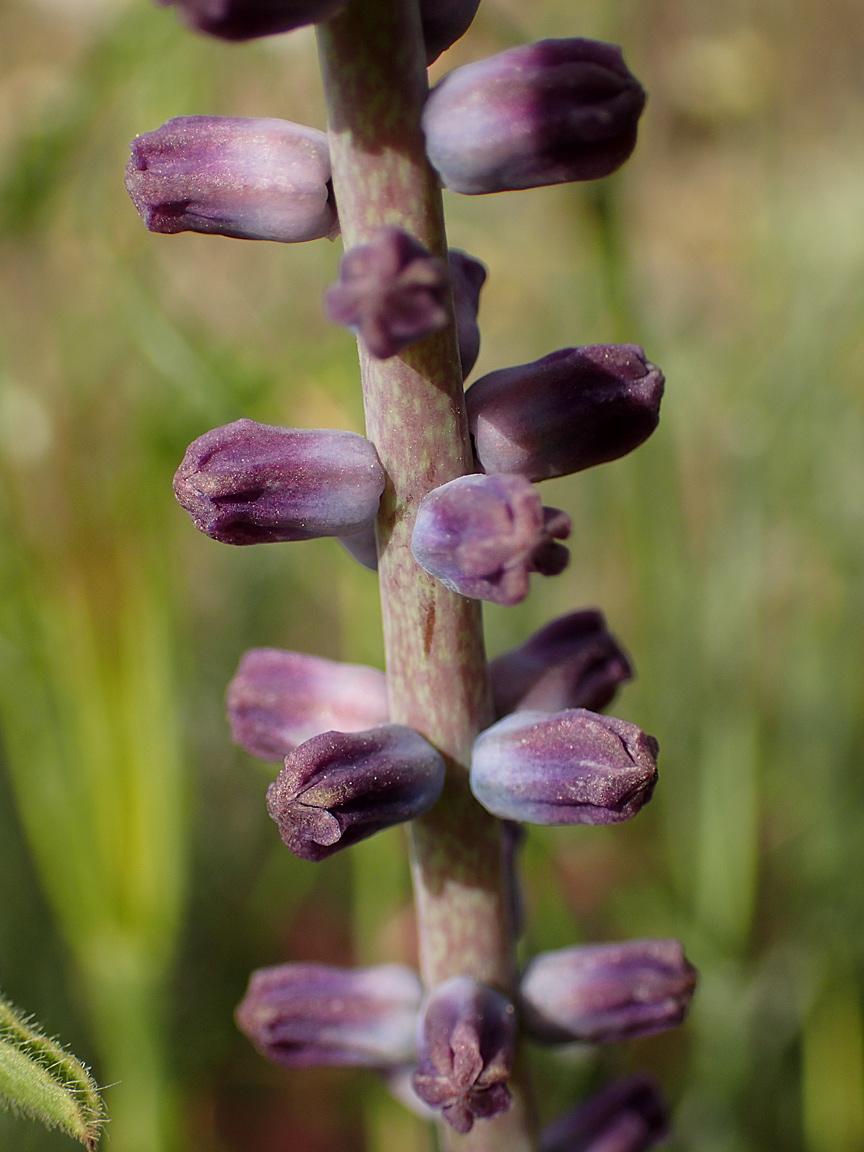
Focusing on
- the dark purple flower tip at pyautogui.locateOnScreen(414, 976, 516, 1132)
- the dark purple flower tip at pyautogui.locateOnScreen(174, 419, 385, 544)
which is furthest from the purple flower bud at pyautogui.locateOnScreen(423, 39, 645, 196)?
the dark purple flower tip at pyautogui.locateOnScreen(414, 976, 516, 1132)

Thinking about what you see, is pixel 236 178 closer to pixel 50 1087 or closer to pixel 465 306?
pixel 465 306

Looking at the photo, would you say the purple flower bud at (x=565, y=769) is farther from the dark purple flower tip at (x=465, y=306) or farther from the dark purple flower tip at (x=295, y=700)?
the dark purple flower tip at (x=465, y=306)

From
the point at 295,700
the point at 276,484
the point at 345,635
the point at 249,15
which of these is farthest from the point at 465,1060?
the point at 345,635

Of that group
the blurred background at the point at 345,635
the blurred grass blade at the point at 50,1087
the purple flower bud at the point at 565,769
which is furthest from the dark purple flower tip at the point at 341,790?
the blurred background at the point at 345,635

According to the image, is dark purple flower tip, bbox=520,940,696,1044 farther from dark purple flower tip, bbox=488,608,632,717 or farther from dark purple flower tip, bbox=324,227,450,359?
dark purple flower tip, bbox=324,227,450,359

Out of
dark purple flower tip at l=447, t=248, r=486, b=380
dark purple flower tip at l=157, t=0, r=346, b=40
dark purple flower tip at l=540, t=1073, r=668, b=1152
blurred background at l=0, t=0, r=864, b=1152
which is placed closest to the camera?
dark purple flower tip at l=157, t=0, r=346, b=40

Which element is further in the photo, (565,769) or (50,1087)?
(565,769)

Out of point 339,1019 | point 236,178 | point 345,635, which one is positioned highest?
point 236,178

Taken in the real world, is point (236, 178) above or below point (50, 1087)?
above
